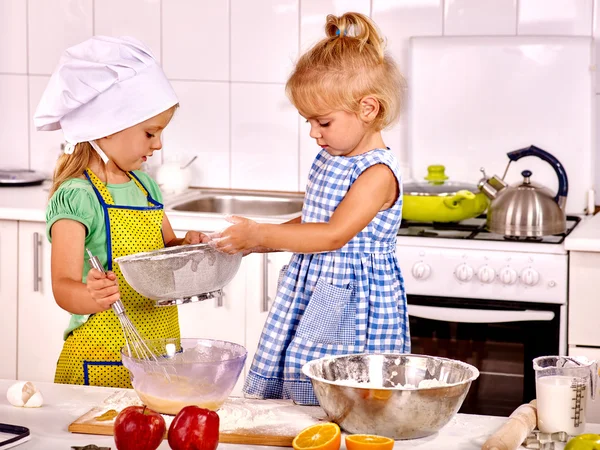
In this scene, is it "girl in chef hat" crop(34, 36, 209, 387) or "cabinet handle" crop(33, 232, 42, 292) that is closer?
"girl in chef hat" crop(34, 36, 209, 387)

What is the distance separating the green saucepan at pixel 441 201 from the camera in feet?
9.11

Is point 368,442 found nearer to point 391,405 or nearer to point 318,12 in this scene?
point 391,405

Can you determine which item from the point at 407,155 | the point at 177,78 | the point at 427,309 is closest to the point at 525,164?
the point at 407,155

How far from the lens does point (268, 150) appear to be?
330 centimetres

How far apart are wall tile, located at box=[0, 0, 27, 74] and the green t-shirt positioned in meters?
1.75

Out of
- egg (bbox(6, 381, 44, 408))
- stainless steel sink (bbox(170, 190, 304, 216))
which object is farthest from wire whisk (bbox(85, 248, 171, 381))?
stainless steel sink (bbox(170, 190, 304, 216))

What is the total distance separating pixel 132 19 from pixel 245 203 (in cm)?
74

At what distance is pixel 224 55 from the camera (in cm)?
329

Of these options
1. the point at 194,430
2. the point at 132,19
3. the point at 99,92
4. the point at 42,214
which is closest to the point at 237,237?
the point at 99,92

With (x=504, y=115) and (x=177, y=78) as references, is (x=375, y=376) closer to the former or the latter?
(x=504, y=115)

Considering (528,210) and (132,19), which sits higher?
(132,19)

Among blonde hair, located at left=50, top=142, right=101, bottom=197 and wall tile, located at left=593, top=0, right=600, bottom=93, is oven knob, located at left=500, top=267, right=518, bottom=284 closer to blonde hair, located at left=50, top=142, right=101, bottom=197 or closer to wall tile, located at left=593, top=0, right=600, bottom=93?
wall tile, located at left=593, top=0, right=600, bottom=93

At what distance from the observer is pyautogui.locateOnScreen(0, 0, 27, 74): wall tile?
3.44 metres

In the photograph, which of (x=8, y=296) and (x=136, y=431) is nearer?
(x=136, y=431)
